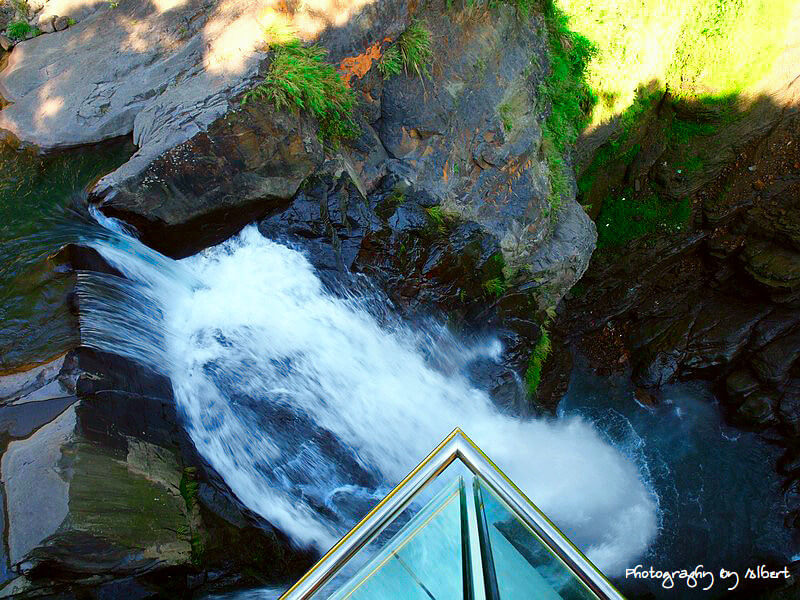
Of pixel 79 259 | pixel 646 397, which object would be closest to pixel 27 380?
pixel 79 259

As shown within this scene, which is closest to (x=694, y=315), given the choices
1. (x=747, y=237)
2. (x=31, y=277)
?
(x=747, y=237)

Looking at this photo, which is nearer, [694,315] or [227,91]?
[227,91]

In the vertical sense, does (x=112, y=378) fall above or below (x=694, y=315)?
above

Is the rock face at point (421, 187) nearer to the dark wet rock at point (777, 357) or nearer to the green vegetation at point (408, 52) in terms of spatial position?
the green vegetation at point (408, 52)

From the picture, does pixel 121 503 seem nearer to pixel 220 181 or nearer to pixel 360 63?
pixel 220 181

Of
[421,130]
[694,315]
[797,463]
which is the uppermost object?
[421,130]

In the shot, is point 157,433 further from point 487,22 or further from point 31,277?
point 487,22

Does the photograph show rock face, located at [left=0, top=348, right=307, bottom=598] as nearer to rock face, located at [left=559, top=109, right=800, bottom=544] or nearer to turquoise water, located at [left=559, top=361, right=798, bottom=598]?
turquoise water, located at [left=559, top=361, right=798, bottom=598]
